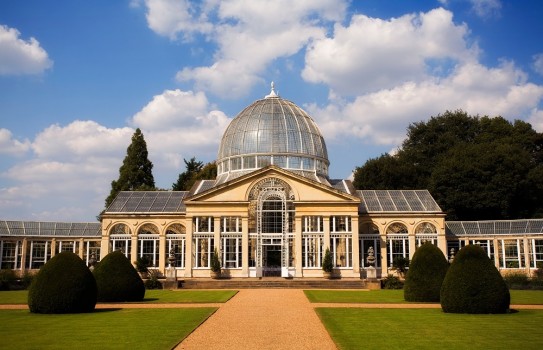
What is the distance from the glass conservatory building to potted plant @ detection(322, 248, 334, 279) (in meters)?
0.79

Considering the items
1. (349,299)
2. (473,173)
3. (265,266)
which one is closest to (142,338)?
(349,299)

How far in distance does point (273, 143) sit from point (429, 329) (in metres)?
33.6

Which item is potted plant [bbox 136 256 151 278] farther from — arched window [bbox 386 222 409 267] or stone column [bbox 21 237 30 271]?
arched window [bbox 386 222 409 267]

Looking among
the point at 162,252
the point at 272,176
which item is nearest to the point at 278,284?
the point at 272,176

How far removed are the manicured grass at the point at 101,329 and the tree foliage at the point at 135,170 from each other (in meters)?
43.0

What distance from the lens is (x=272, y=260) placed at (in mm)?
46500

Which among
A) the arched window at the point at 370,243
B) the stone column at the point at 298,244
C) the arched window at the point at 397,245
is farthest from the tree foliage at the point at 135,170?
the arched window at the point at 397,245

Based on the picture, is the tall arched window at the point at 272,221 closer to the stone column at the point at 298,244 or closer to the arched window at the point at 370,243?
the stone column at the point at 298,244

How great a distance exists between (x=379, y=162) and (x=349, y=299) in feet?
137

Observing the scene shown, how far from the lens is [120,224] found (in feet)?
161

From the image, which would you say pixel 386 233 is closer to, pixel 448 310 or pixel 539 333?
pixel 448 310

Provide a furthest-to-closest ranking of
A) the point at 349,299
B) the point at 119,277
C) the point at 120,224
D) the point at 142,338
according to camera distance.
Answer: the point at 120,224, the point at 349,299, the point at 119,277, the point at 142,338

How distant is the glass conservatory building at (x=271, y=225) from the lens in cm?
4578

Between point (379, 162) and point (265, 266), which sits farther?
point (379, 162)
